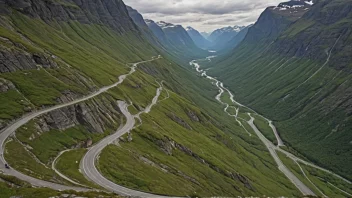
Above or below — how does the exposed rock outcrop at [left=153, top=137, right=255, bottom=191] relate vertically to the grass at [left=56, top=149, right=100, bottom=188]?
below

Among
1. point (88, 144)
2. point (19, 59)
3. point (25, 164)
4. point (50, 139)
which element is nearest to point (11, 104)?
point (50, 139)

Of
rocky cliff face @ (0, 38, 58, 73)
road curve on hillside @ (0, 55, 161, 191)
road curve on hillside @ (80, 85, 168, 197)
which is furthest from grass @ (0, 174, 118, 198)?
rocky cliff face @ (0, 38, 58, 73)

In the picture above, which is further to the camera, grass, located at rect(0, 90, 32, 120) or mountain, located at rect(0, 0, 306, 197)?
grass, located at rect(0, 90, 32, 120)

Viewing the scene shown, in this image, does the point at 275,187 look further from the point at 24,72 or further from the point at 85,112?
the point at 24,72

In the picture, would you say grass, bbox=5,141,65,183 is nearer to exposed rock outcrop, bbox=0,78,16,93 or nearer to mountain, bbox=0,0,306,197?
mountain, bbox=0,0,306,197

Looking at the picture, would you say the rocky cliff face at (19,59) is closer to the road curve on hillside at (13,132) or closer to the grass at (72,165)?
the road curve on hillside at (13,132)

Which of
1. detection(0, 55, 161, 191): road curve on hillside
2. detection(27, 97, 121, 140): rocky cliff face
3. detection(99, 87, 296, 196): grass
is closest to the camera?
detection(0, 55, 161, 191): road curve on hillside

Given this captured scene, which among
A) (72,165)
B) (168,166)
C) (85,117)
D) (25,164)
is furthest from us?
(85,117)

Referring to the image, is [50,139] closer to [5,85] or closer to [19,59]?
[5,85]
